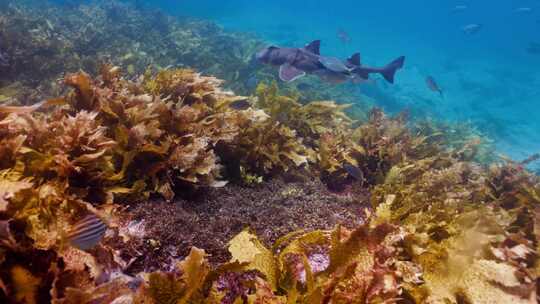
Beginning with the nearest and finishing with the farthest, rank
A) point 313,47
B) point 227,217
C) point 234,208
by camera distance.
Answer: point 227,217 → point 234,208 → point 313,47

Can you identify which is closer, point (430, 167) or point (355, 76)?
point (430, 167)

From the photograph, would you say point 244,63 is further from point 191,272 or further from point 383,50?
point 383,50

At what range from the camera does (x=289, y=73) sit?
207 inches

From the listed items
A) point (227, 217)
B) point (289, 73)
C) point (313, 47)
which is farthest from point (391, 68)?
point (227, 217)

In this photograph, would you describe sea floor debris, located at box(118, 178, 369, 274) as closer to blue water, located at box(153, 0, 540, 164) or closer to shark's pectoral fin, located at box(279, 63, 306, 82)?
shark's pectoral fin, located at box(279, 63, 306, 82)

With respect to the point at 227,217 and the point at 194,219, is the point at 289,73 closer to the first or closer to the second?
the point at 227,217

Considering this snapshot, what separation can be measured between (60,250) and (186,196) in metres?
1.41

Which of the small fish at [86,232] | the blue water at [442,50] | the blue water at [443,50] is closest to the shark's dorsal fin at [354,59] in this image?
the small fish at [86,232]

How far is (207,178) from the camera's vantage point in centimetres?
303

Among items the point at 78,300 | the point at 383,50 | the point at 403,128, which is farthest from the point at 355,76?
the point at 383,50

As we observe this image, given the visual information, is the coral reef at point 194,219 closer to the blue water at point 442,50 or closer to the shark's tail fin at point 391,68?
the shark's tail fin at point 391,68

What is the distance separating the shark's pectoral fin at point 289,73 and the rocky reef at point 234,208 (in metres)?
0.39

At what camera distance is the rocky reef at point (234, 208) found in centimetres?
171

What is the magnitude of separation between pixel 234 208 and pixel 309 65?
10.6 feet
